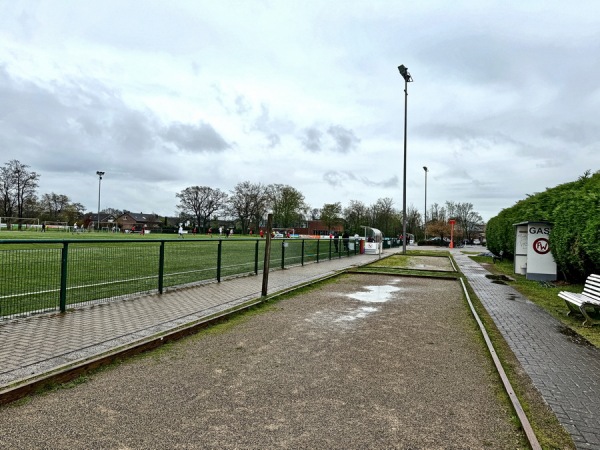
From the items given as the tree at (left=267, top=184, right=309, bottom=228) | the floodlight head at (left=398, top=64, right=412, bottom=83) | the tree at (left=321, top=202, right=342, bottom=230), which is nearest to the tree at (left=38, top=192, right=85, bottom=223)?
the tree at (left=267, top=184, right=309, bottom=228)

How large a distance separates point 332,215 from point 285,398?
77.8 m

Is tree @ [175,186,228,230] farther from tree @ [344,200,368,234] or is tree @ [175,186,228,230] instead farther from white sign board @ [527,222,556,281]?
white sign board @ [527,222,556,281]

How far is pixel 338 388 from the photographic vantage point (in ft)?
13.5

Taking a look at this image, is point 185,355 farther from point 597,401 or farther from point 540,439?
point 597,401

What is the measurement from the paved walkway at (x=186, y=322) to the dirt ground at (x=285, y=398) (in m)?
0.51

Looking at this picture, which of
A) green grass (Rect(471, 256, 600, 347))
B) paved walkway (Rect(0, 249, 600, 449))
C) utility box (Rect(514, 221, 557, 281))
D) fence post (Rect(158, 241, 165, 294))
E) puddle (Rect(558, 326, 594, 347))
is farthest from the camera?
utility box (Rect(514, 221, 557, 281))

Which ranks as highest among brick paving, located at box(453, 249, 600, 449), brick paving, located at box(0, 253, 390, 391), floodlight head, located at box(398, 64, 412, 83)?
floodlight head, located at box(398, 64, 412, 83)

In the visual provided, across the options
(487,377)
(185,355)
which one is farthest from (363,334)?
(185,355)

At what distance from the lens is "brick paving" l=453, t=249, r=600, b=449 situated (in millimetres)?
3509

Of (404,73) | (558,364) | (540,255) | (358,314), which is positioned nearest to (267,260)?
(358,314)

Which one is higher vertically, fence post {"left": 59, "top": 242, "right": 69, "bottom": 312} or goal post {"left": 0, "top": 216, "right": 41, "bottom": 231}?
goal post {"left": 0, "top": 216, "right": 41, "bottom": 231}

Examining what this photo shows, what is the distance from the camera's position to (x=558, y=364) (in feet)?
16.6

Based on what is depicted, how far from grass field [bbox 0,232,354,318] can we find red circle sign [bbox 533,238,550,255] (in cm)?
Answer: 1048

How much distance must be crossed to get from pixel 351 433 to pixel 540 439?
1403mm
